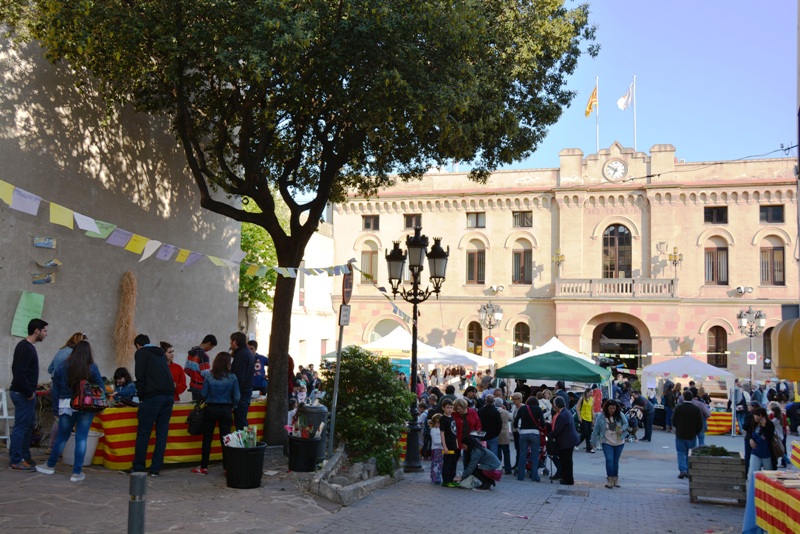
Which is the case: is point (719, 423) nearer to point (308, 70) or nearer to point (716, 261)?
point (716, 261)

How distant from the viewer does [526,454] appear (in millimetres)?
14086

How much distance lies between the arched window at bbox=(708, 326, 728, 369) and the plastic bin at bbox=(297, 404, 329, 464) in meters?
28.6

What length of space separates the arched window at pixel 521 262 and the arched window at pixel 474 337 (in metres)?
2.96

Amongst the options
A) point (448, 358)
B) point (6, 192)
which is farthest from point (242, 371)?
point (448, 358)

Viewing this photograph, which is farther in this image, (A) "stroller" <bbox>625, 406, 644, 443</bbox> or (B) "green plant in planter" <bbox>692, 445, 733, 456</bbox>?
(A) "stroller" <bbox>625, 406, 644, 443</bbox>

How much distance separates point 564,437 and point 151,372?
721cm

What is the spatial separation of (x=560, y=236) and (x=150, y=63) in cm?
2811

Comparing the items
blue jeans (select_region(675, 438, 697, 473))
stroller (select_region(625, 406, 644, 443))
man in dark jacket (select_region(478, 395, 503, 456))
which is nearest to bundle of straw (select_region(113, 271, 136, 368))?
man in dark jacket (select_region(478, 395, 503, 456))

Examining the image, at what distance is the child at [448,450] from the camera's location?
1195 centimetres

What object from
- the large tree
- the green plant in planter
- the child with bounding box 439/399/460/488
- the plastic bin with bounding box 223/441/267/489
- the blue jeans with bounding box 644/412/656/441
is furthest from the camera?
the blue jeans with bounding box 644/412/656/441

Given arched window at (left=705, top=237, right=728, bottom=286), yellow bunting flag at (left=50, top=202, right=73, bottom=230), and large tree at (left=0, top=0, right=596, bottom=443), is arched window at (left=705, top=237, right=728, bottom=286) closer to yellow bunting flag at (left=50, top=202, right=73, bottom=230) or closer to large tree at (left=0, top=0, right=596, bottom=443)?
large tree at (left=0, top=0, right=596, bottom=443)

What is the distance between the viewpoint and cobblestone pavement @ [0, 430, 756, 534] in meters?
7.84

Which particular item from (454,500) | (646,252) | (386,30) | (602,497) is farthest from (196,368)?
(646,252)

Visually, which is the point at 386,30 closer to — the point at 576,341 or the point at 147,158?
the point at 147,158
